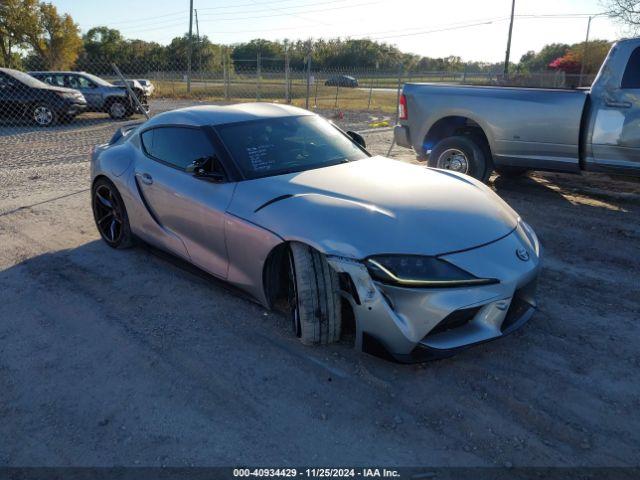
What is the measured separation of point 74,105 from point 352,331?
47.4 ft

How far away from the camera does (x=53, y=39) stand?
3525 centimetres

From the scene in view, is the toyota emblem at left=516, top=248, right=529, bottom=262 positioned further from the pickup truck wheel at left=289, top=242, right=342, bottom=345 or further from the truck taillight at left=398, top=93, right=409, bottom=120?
the truck taillight at left=398, top=93, right=409, bottom=120

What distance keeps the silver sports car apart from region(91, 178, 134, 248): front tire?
A: 36mm

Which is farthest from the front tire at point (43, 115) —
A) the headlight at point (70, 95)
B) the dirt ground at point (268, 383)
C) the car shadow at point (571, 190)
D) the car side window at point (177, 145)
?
the car shadow at point (571, 190)

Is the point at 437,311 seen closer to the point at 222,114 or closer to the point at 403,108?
the point at 222,114

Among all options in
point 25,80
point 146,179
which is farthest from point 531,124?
point 25,80

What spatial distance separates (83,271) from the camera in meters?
4.65

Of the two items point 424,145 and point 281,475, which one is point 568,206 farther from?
point 281,475

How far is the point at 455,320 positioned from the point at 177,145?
264 centimetres

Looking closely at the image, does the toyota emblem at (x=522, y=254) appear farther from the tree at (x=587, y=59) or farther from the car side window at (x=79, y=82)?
the tree at (x=587, y=59)

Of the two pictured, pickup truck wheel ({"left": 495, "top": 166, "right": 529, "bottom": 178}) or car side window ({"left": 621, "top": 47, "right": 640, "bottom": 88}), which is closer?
car side window ({"left": 621, "top": 47, "right": 640, "bottom": 88})

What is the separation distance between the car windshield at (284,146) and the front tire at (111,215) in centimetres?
140

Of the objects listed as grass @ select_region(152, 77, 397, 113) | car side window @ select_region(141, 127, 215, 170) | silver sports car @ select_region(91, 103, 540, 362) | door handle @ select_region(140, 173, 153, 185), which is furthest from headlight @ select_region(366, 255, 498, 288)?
grass @ select_region(152, 77, 397, 113)

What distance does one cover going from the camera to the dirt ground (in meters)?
2.51
